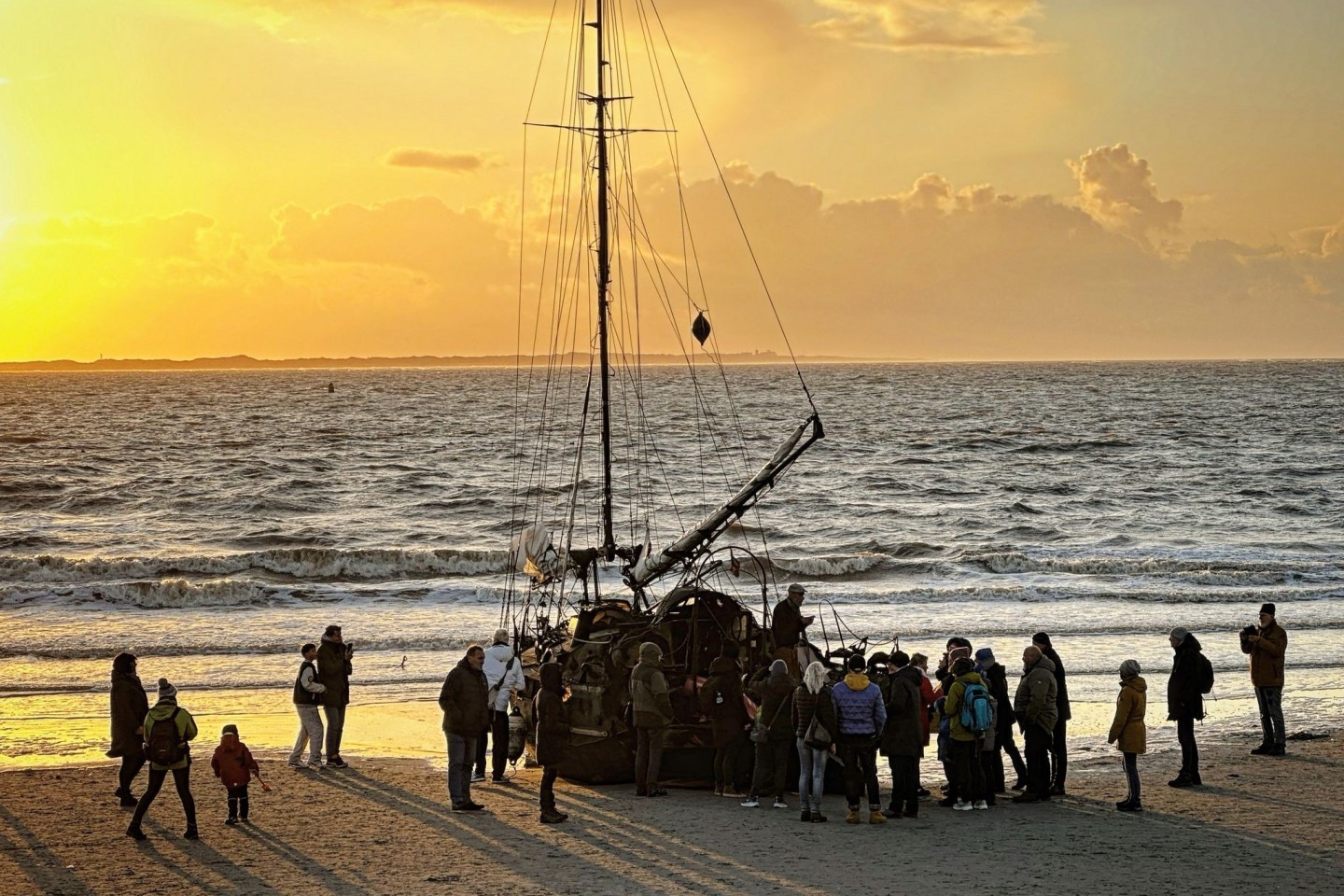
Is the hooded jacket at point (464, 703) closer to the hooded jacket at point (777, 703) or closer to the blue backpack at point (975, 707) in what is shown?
the hooded jacket at point (777, 703)

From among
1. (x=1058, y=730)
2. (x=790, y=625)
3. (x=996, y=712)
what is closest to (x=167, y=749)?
(x=790, y=625)

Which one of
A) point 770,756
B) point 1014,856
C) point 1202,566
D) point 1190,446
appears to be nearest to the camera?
point 1014,856

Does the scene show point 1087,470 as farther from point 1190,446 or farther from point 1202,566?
point 1202,566

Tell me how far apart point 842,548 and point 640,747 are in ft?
103

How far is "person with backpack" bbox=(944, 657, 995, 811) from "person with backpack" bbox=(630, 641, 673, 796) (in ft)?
9.41

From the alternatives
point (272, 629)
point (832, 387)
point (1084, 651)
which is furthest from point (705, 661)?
point (832, 387)

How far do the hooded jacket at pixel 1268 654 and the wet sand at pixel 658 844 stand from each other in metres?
1.00

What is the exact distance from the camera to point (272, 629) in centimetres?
3028

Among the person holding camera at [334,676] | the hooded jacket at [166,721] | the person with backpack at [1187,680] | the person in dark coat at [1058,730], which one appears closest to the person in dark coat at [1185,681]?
the person with backpack at [1187,680]

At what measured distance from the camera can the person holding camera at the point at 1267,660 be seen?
15156 mm

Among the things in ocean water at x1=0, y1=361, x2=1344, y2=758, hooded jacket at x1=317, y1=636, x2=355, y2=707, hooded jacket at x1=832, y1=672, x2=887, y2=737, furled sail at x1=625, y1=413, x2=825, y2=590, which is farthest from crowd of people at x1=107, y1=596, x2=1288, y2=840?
ocean water at x1=0, y1=361, x2=1344, y2=758

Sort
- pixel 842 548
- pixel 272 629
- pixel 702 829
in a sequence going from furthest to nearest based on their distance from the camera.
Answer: pixel 842 548 → pixel 272 629 → pixel 702 829

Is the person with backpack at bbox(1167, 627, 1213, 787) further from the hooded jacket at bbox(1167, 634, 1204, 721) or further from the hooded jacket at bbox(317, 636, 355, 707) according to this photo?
the hooded jacket at bbox(317, 636, 355, 707)

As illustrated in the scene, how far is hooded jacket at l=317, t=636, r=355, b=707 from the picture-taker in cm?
1531
